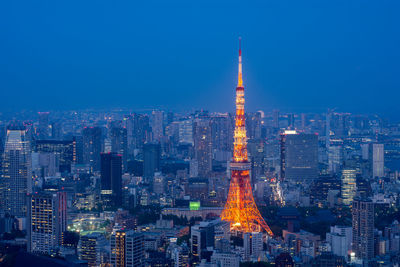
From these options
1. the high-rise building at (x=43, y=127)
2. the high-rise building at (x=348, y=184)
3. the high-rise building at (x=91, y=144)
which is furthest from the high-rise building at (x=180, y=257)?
the high-rise building at (x=91, y=144)

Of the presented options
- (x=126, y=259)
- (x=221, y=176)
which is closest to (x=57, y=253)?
(x=126, y=259)

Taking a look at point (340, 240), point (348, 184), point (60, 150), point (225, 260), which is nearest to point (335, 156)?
point (348, 184)

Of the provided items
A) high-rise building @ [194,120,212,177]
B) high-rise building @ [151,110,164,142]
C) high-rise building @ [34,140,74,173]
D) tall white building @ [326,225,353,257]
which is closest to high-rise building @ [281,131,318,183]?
high-rise building @ [194,120,212,177]

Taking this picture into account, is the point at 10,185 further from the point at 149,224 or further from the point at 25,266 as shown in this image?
the point at 25,266

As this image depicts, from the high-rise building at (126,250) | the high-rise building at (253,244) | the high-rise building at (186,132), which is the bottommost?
the high-rise building at (253,244)

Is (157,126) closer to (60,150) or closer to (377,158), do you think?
(60,150)

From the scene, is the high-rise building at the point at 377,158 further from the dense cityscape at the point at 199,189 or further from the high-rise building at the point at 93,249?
the high-rise building at the point at 93,249

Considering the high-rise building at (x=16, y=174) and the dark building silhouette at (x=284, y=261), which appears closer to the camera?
the dark building silhouette at (x=284, y=261)
